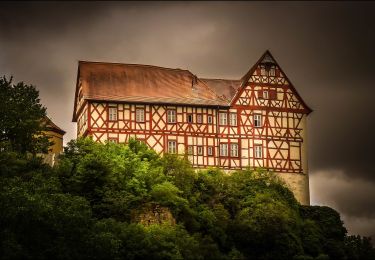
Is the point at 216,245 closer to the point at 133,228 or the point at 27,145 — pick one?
the point at 133,228

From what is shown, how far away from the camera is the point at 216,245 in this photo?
70.3 m

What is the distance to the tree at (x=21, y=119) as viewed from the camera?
236ft

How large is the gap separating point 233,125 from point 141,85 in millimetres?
8241

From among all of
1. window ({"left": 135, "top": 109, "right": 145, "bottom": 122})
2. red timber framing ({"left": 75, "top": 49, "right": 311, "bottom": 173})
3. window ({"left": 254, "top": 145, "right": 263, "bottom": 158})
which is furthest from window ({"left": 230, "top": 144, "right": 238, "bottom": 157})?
window ({"left": 135, "top": 109, "right": 145, "bottom": 122})

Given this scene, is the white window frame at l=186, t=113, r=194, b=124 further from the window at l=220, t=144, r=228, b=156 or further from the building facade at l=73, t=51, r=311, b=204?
the window at l=220, t=144, r=228, b=156

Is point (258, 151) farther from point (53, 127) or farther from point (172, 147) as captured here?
point (53, 127)

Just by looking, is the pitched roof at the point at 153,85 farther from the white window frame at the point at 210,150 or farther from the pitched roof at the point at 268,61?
the white window frame at the point at 210,150

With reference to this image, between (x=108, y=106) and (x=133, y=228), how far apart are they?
15.2 m

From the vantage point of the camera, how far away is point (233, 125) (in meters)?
83.1

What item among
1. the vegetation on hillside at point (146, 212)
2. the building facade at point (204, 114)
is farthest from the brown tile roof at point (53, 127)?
the vegetation on hillside at point (146, 212)

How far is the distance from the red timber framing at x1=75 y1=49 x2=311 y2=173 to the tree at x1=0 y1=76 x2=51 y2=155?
20.0 feet

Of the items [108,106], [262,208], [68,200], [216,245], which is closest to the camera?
[68,200]

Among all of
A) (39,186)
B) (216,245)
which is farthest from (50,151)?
(216,245)

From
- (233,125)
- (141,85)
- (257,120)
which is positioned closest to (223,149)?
(233,125)
